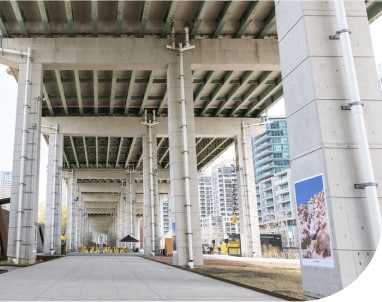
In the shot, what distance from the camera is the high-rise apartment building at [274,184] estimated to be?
108 meters

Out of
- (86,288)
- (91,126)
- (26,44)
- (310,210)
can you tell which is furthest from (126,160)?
(310,210)

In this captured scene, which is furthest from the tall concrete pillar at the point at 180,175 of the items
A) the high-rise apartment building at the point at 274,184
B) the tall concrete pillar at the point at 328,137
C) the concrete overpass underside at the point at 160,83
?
the high-rise apartment building at the point at 274,184

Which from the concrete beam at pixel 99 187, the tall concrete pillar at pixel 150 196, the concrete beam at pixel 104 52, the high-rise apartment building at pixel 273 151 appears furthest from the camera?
the high-rise apartment building at pixel 273 151

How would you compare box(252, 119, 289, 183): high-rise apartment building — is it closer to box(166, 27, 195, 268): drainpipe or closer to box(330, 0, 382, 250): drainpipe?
box(166, 27, 195, 268): drainpipe

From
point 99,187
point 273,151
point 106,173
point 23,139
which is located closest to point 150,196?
point 23,139

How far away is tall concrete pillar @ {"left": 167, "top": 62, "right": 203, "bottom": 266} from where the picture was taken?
20.2 metres

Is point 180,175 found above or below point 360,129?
above

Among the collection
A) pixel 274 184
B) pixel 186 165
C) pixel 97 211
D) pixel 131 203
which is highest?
pixel 274 184

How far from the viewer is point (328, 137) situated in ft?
25.2

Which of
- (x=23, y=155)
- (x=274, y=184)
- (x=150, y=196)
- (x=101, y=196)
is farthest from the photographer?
(x=274, y=184)

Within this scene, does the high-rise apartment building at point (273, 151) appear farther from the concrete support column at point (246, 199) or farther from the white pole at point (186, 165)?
the white pole at point (186, 165)

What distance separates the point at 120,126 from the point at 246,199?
12.9 metres

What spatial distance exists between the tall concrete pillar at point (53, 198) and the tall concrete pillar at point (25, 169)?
13.6 meters

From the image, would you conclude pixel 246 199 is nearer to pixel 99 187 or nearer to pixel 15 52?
pixel 15 52
